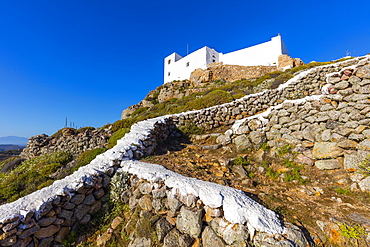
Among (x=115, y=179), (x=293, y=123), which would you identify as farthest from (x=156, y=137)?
(x=293, y=123)

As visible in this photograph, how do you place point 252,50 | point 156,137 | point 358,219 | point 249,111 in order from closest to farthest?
1. point 358,219
2. point 156,137
3. point 249,111
4. point 252,50

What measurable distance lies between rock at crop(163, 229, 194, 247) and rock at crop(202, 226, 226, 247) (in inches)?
11.6

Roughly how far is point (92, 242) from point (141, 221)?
47.7 inches

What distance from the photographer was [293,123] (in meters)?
6.57

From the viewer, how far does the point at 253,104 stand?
929 cm

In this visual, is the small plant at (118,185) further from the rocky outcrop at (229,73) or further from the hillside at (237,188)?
the rocky outcrop at (229,73)

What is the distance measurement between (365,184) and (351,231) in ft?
6.93

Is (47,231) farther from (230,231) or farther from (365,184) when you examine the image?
(365,184)

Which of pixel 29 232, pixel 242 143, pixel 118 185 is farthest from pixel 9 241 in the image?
pixel 242 143

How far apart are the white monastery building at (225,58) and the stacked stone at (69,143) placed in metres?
31.3

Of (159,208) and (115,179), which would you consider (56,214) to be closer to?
(115,179)

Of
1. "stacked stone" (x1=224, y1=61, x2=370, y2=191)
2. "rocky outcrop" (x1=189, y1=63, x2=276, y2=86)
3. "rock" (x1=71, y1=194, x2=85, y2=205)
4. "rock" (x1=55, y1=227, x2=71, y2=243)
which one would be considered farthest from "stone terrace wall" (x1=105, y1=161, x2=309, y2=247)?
"rocky outcrop" (x1=189, y1=63, x2=276, y2=86)

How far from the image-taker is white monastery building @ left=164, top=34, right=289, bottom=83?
32.0m

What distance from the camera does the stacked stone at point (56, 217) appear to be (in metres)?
3.09
